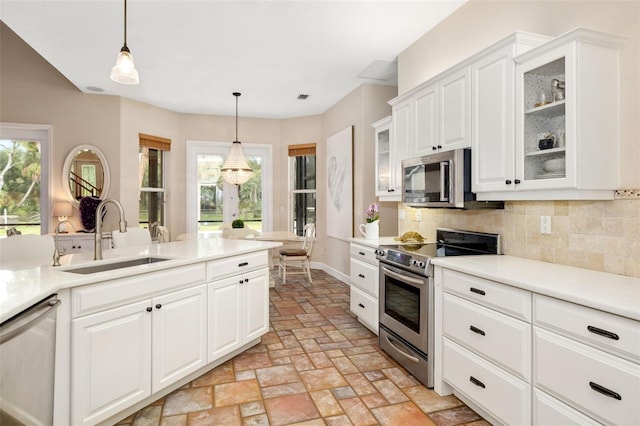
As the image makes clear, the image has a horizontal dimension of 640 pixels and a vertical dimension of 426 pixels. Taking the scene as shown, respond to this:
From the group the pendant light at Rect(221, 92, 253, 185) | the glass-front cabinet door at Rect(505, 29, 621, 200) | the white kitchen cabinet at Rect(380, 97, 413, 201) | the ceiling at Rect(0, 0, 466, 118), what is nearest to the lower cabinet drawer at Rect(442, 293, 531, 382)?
the glass-front cabinet door at Rect(505, 29, 621, 200)

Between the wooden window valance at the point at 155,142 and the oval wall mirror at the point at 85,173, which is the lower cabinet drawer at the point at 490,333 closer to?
the oval wall mirror at the point at 85,173

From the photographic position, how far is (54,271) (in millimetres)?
1957

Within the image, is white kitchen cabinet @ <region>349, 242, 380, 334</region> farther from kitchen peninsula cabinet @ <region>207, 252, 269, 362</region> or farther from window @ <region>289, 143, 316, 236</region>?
window @ <region>289, 143, 316, 236</region>

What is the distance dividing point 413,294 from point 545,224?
0.96 metres

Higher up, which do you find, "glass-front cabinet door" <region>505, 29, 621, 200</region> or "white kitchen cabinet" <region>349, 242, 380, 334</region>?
"glass-front cabinet door" <region>505, 29, 621, 200</region>

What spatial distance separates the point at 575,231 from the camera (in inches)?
84.0

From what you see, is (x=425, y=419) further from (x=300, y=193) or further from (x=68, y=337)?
(x=300, y=193)

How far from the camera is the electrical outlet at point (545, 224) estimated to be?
2.30 metres

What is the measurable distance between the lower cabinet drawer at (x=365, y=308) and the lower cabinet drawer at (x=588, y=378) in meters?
1.65

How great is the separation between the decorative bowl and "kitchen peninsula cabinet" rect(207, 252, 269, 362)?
2148 millimetres

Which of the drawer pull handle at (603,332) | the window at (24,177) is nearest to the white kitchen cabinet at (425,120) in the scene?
the drawer pull handle at (603,332)

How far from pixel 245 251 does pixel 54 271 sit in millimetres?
1241

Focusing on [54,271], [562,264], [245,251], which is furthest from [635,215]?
[54,271]

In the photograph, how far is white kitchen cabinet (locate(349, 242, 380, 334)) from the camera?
3.28 meters
